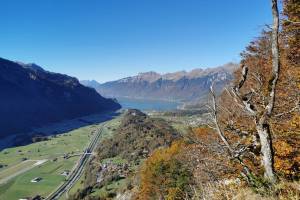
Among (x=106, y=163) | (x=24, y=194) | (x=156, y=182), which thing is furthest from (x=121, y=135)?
(x=156, y=182)

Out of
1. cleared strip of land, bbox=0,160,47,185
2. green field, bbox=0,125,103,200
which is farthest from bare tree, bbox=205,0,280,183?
cleared strip of land, bbox=0,160,47,185

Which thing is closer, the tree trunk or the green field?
the tree trunk

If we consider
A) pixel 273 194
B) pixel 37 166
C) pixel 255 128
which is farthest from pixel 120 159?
pixel 273 194

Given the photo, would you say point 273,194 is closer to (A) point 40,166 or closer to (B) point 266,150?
(B) point 266,150

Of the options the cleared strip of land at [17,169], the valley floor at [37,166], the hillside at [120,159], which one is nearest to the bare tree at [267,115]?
the hillside at [120,159]

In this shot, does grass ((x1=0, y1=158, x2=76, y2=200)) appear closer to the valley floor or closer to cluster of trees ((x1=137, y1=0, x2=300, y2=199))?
the valley floor

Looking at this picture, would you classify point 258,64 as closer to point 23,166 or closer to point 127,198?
point 127,198

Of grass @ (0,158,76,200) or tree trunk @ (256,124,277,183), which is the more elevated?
tree trunk @ (256,124,277,183)
